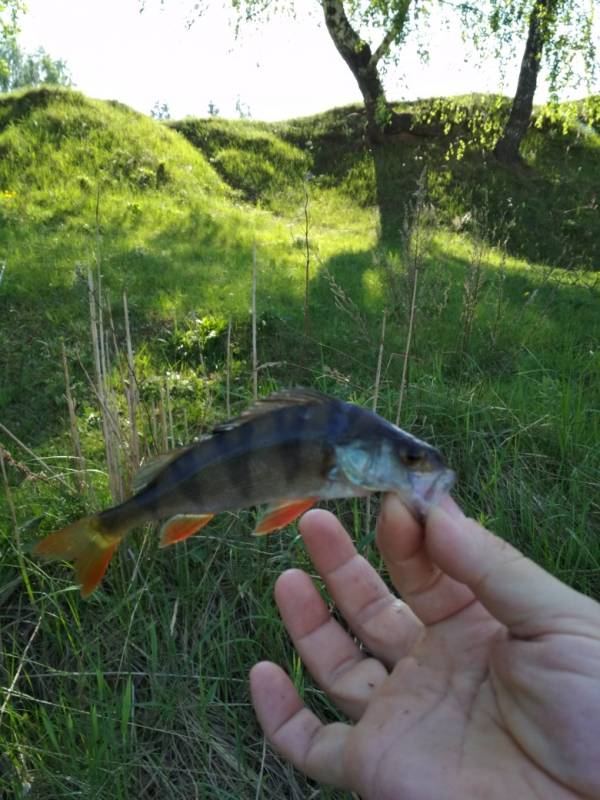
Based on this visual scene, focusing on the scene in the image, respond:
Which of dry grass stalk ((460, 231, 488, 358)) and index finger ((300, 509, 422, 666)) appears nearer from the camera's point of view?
index finger ((300, 509, 422, 666))

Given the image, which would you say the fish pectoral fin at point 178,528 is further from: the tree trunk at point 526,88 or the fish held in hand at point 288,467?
the tree trunk at point 526,88

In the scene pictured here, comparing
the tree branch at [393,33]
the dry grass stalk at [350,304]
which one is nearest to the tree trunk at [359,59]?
the tree branch at [393,33]

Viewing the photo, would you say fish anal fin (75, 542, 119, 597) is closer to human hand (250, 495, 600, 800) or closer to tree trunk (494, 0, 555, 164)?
human hand (250, 495, 600, 800)

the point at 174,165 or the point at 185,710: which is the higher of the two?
the point at 174,165

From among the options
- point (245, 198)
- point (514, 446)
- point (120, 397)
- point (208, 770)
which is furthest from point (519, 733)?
point (245, 198)

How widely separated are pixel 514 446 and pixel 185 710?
235 centimetres

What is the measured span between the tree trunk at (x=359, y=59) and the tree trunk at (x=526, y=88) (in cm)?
274

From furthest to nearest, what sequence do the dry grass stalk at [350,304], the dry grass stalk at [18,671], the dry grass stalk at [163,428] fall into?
the dry grass stalk at [350,304], the dry grass stalk at [163,428], the dry grass stalk at [18,671]

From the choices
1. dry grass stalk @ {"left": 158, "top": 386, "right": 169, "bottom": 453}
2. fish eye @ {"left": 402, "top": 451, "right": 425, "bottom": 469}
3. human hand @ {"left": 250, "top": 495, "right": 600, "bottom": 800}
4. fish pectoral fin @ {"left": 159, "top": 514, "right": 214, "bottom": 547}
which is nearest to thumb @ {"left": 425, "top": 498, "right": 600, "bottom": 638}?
human hand @ {"left": 250, "top": 495, "right": 600, "bottom": 800}

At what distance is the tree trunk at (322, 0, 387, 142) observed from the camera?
14.9m

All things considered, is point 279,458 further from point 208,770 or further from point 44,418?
point 44,418

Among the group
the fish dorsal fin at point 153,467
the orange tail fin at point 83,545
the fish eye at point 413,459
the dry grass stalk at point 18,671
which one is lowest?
the dry grass stalk at point 18,671

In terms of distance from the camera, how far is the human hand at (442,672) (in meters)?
1.76

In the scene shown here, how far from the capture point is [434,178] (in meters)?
13.9
